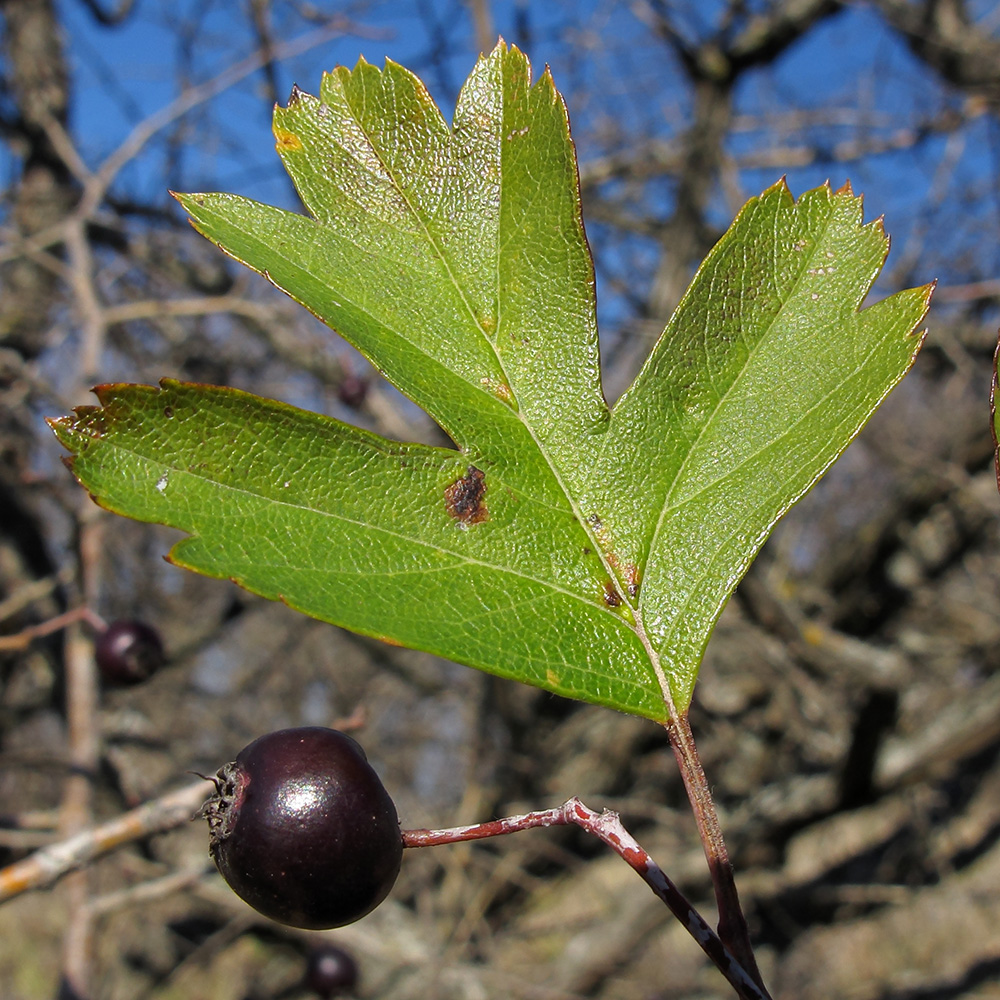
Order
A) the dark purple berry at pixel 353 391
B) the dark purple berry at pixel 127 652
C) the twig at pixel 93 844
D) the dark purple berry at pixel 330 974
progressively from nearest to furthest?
the twig at pixel 93 844
the dark purple berry at pixel 127 652
the dark purple berry at pixel 330 974
the dark purple berry at pixel 353 391

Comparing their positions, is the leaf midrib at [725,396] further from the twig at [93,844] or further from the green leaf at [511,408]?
the twig at [93,844]

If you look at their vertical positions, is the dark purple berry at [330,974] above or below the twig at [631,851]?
below

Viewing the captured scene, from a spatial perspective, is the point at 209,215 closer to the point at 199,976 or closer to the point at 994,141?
the point at 199,976

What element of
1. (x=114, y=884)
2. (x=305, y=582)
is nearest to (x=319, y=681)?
(x=114, y=884)

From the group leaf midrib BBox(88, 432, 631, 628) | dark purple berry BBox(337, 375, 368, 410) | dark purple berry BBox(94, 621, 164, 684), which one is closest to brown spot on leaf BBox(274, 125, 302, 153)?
leaf midrib BBox(88, 432, 631, 628)

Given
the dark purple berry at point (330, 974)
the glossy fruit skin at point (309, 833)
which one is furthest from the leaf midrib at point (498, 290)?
the dark purple berry at point (330, 974)
